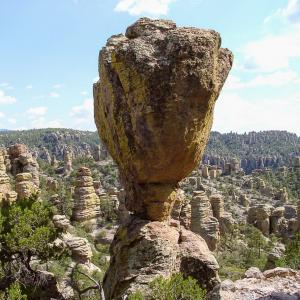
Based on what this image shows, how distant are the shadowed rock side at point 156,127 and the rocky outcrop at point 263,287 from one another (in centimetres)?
94

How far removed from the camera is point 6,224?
14.0 m

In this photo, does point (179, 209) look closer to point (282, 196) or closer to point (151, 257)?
point (151, 257)

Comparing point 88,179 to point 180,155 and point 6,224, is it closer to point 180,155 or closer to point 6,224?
point 6,224

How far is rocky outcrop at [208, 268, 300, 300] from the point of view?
37.5 feet

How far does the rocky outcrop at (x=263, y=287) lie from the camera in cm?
1143

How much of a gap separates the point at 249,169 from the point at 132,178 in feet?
500

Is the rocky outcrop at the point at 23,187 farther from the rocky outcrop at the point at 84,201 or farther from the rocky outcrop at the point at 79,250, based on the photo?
the rocky outcrop at the point at 79,250

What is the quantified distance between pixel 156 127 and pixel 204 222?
31051 mm

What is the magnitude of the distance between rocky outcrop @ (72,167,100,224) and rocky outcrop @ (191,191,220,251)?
1038 centimetres

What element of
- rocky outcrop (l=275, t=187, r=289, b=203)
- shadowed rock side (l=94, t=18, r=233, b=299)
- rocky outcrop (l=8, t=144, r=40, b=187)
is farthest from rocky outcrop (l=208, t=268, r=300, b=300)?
rocky outcrop (l=275, t=187, r=289, b=203)

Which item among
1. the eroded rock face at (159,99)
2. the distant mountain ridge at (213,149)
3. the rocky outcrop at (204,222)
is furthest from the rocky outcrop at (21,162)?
the distant mountain ridge at (213,149)

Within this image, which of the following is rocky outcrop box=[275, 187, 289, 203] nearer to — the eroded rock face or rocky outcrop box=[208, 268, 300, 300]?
rocky outcrop box=[208, 268, 300, 300]

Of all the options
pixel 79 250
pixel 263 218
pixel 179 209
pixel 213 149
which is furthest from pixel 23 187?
pixel 213 149

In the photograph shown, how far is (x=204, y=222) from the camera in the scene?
135ft
